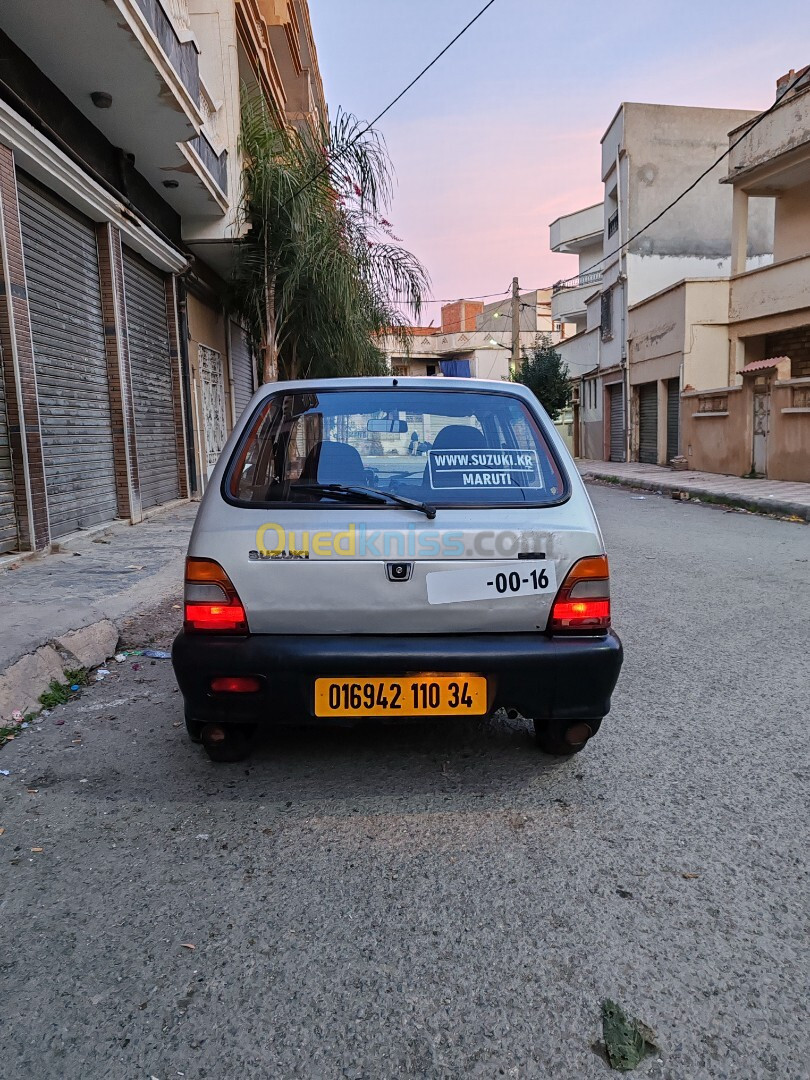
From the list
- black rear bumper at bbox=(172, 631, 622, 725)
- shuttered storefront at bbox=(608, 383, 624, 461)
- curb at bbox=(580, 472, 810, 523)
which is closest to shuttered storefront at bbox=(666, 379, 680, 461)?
shuttered storefront at bbox=(608, 383, 624, 461)

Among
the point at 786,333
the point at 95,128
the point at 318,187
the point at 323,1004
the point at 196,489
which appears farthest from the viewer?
the point at 786,333

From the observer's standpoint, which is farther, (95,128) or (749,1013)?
(95,128)

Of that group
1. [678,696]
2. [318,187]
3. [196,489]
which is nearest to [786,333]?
[318,187]

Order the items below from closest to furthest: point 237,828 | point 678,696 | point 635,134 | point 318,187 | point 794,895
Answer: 1. point 794,895
2. point 237,828
3. point 678,696
4. point 318,187
5. point 635,134

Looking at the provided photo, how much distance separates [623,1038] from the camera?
1588mm

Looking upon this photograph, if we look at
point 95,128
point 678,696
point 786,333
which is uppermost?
point 95,128

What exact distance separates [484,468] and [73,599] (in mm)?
3421

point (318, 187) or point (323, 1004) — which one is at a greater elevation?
point (318, 187)

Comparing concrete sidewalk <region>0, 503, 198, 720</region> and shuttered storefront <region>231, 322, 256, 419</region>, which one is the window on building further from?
concrete sidewalk <region>0, 503, 198, 720</region>

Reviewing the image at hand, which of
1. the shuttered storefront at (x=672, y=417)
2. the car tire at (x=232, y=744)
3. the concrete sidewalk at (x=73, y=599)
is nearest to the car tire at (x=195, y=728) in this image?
the car tire at (x=232, y=744)

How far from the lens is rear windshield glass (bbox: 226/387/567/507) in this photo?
8.74 ft

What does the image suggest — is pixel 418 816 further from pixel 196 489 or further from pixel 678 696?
pixel 196 489

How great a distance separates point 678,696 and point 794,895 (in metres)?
1.65

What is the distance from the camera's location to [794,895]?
2.06 m
